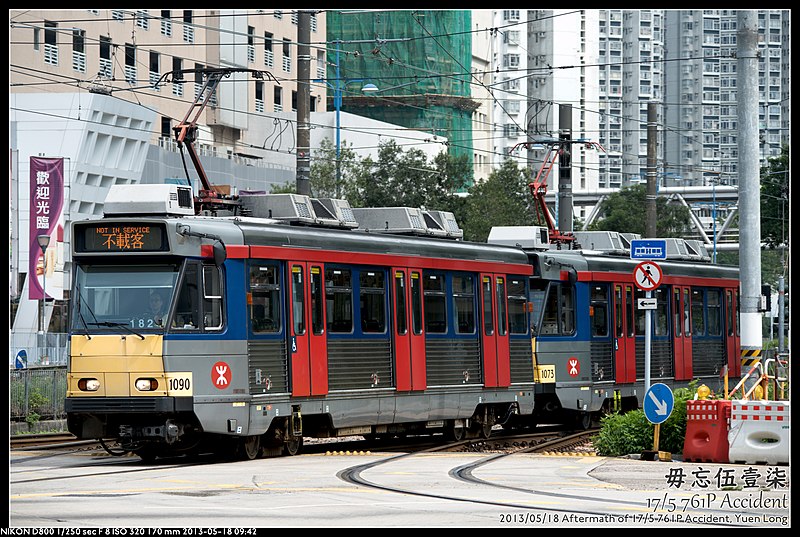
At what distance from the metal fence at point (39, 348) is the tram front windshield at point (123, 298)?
1601cm

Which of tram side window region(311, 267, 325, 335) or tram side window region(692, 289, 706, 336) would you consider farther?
tram side window region(692, 289, 706, 336)

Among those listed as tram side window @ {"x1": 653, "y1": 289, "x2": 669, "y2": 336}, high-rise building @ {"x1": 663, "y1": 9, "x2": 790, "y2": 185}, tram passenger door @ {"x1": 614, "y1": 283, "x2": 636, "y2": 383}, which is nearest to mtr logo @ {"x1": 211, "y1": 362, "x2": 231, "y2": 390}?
tram passenger door @ {"x1": 614, "y1": 283, "x2": 636, "y2": 383}

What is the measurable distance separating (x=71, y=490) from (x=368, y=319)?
711cm

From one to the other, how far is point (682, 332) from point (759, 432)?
1289 centimetres

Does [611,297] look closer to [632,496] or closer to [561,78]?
[632,496]

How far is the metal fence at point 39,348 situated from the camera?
1411 inches

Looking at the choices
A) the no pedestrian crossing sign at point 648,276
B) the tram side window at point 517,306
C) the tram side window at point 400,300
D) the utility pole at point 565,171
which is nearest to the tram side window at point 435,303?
the tram side window at point 400,300

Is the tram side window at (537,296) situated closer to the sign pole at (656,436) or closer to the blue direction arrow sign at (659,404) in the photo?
the sign pole at (656,436)

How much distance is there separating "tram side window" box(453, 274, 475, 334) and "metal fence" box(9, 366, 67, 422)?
7.40 m

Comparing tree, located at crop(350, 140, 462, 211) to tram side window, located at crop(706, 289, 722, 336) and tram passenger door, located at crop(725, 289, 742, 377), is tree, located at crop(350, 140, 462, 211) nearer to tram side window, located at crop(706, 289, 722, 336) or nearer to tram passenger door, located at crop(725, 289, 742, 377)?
tram passenger door, located at crop(725, 289, 742, 377)

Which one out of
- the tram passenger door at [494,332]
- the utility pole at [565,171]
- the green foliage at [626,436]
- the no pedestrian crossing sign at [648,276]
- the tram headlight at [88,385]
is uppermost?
the utility pole at [565,171]

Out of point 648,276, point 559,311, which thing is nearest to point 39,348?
point 559,311

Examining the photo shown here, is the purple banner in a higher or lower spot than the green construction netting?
lower

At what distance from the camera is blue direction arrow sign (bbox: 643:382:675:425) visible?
1802cm
